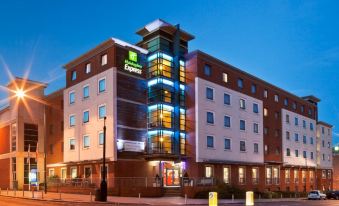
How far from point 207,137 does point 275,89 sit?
71.3 ft

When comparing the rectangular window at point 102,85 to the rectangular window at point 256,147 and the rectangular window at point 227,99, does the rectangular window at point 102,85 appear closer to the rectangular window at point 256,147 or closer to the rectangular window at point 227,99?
the rectangular window at point 227,99

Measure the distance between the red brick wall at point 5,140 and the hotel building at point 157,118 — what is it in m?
9.17

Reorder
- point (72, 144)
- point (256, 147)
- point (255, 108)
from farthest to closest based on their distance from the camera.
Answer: point (255, 108) → point (256, 147) → point (72, 144)

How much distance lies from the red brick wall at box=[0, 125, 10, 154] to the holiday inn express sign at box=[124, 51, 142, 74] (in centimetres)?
2618

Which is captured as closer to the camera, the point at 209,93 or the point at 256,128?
the point at 209,93

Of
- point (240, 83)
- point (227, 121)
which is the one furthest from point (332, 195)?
point (240, 83)

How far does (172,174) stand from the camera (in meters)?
47.5

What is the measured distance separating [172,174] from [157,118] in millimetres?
7114

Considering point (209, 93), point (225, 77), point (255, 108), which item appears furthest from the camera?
point (255, 108)

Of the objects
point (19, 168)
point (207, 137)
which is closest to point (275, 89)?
point (207, 137)

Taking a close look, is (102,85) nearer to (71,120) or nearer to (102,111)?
(102,111)

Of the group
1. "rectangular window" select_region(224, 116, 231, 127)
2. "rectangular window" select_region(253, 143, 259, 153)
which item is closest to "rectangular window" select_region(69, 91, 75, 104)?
"rectangular window" select_region(224, 116, 231, 127)

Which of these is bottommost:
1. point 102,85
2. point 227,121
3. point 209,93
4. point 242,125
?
point 242,125

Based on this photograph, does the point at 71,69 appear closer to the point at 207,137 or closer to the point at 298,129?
the point at 207,137
